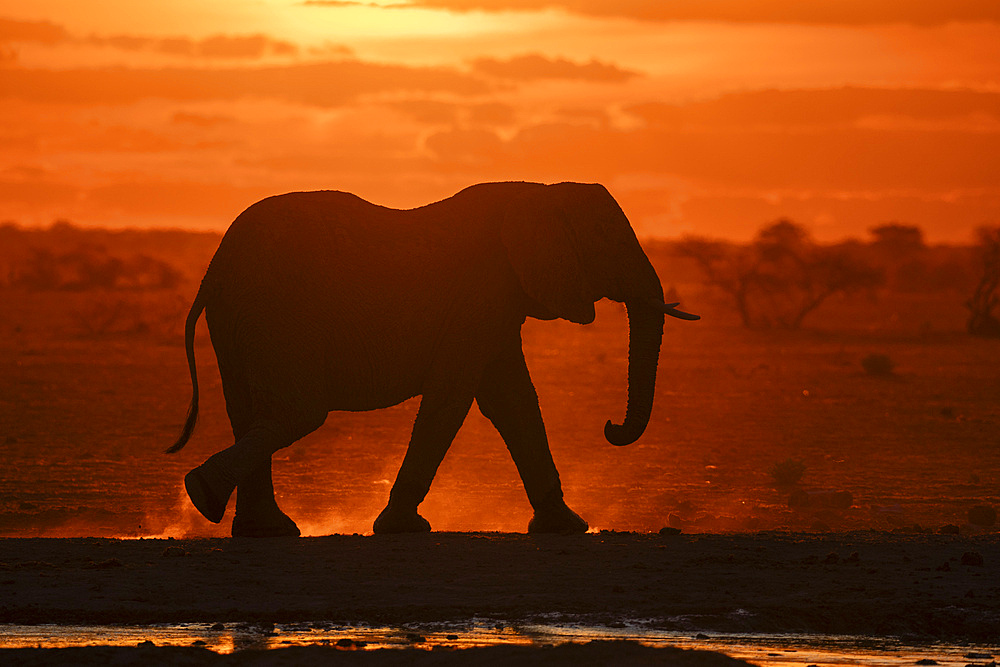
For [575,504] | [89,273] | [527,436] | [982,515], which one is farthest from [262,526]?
[89,273]

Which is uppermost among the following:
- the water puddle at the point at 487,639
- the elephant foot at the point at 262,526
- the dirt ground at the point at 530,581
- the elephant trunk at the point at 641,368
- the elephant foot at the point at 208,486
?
the elephant trunk at the point at 641,368

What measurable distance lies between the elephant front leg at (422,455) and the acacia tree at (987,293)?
34319mm

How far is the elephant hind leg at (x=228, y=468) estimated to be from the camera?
11.7 m

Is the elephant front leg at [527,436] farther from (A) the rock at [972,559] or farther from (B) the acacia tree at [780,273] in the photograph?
(B) the acacia tree at [780,273]

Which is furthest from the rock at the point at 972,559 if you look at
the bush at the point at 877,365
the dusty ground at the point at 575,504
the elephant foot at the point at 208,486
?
the bush at the point at 877,365

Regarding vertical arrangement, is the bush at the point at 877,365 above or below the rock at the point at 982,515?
above

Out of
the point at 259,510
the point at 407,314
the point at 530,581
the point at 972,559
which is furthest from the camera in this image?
the point at 259,510

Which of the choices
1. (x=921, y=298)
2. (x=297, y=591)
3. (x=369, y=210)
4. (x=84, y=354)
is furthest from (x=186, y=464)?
(x=921, y=298)

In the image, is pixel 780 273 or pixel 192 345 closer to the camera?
pixel 192 345

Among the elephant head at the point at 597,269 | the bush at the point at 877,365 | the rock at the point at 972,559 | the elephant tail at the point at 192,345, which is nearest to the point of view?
the rock at the point at 972,559

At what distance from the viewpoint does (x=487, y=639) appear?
362 inches

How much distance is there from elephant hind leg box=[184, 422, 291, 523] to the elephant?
0.03 feet

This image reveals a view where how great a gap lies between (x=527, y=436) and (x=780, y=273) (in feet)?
141

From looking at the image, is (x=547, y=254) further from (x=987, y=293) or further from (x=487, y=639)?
(x=987, y=293)
